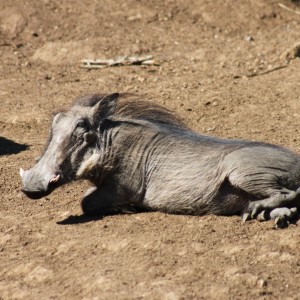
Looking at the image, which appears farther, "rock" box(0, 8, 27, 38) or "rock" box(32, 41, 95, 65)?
"rock" box(0, 8, 27, 38)

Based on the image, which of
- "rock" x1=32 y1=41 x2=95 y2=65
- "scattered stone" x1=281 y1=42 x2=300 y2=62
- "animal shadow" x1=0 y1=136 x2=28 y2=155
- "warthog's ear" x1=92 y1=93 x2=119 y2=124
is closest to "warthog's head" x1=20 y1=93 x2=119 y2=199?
"warthog's ear" x1=92 y1=93 x2=119 y2=124

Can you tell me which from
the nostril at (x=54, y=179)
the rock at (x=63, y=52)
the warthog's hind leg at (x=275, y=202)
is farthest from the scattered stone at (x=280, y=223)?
the rock at (x=63, y=52)

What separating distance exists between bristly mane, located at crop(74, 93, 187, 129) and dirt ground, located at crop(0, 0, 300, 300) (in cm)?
75

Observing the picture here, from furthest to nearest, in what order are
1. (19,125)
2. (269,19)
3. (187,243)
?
(269,19) → (19,125) → (187,243)

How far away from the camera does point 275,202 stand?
5660 mm

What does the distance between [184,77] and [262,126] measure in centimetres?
195

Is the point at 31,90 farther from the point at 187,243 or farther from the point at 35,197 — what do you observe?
the point at 187,243

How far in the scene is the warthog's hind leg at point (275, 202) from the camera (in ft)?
18.5

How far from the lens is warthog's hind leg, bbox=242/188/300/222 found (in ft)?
18.5

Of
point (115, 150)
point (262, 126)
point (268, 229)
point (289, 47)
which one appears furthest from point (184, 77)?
point (268, 229)

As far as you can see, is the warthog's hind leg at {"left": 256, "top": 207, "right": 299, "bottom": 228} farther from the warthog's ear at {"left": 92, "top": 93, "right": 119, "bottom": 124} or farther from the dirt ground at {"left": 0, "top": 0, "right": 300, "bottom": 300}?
the warthog's ear at {"left": 92, "top": 93, "right": 119, "bottom": 124}

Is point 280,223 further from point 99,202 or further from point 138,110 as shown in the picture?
point 138,110

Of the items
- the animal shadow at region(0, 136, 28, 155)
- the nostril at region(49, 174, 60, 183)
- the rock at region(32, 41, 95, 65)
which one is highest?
the nostril at region(49, 174, 60, 183)

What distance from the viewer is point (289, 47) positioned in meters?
10.3
